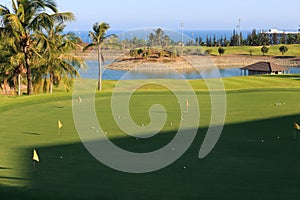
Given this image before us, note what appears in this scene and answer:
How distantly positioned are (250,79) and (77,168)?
1099 inches

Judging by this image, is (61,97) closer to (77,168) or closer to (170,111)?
(170,111)

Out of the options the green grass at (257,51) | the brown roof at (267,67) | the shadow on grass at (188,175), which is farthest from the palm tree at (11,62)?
the green grass at (257,51)

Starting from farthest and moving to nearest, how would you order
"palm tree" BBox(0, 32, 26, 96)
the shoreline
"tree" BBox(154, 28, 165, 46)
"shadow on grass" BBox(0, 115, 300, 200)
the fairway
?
1. the shoreline
2. "tree" BBox(154, 28, 165, 46)
3. "palm tree" BBox(0, 32, 26, 96)
4. the fairway
5. "shadow on grass" BBox(0, 115, 300, 200)

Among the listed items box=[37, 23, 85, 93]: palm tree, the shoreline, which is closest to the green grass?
the shoreline

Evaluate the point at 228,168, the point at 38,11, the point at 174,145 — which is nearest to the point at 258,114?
the point at 174,145

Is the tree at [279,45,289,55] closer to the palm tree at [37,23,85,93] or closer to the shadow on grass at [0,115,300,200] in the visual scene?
the palm tree at [37,23,85,93]

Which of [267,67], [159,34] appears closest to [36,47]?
[159,34]

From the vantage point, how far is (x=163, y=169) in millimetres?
8125

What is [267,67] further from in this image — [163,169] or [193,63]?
[163,169]

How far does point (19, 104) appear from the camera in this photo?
1622 cm

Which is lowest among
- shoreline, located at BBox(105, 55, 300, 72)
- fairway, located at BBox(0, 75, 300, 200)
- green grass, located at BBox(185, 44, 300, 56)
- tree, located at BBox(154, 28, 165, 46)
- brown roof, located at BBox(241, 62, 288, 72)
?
shoreline, located at BBox(105, 55, 300, 72)

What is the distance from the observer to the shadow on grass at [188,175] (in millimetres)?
6773

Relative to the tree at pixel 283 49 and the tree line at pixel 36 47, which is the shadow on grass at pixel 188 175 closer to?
the tree line at pixel 36 47

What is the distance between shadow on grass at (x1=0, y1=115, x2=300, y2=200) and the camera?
22.2 feet
